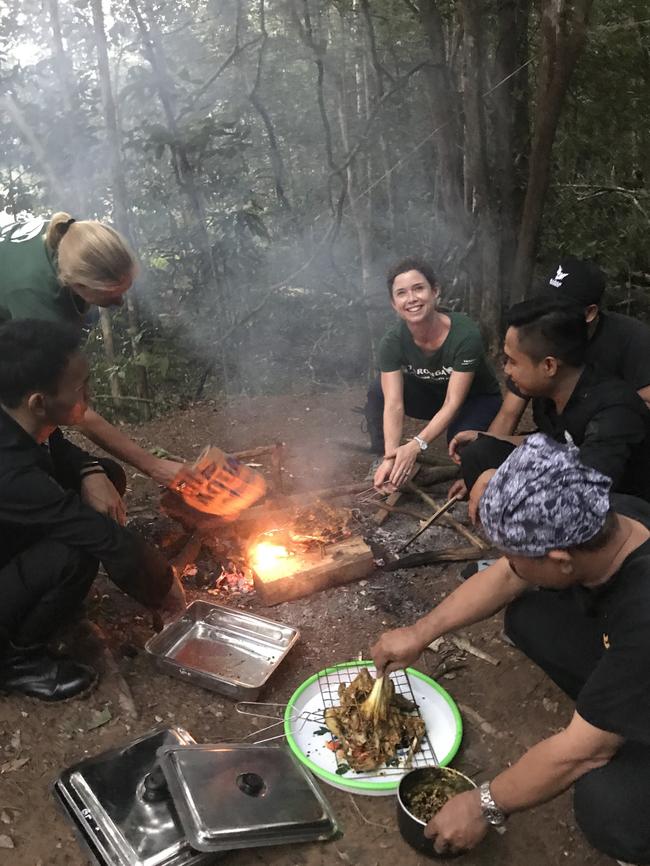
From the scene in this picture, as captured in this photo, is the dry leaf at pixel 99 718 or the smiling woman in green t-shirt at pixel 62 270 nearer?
the dry leaf at pixel 99 718

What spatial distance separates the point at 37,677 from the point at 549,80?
20.9 feet

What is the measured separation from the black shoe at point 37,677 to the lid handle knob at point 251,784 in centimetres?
108

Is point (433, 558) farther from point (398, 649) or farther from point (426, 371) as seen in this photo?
point (398, 649)

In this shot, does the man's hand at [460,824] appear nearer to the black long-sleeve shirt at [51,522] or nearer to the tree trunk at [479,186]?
the black long-sleeve shirt at [51,522]

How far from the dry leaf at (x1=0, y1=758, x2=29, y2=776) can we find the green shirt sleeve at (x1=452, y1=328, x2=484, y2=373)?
3.46 metres

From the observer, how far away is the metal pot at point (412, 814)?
2.24 m

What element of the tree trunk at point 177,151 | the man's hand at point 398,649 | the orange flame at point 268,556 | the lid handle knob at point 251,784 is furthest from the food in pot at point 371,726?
the tree trunk at point 177,151

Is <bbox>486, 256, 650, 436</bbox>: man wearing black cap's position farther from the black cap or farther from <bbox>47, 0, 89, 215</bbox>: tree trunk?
<bbox>47, 0, 89, 215</bbox>: tree trunk

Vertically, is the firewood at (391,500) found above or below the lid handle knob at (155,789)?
below

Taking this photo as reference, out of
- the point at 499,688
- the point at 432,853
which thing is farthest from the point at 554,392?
the point at 432,853

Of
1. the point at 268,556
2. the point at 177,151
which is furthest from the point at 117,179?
the point at 268,556

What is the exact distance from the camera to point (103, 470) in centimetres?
375

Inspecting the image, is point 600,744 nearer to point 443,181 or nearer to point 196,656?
Result: point 196,656

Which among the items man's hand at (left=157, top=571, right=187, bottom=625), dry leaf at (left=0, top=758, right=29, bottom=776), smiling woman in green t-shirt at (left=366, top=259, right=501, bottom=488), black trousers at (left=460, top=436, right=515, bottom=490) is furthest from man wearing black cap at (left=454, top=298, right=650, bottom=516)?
dry leaf at (left=0, top=758, right=29, bottom=776)
